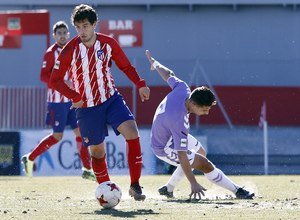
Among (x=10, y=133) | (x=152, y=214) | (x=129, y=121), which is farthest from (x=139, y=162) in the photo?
(x=10, y=133)

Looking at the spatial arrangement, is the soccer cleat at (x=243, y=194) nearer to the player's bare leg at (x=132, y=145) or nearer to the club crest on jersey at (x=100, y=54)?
the player's bare leg at (x=132, y=145)

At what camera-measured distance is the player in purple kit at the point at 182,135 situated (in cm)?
700

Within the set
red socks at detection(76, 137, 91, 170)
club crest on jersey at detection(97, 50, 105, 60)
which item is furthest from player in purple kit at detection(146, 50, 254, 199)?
red socks at detection(76, 137, 91, 170)

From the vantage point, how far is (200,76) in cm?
1775

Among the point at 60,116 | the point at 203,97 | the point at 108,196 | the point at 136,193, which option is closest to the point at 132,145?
the point at 136,193

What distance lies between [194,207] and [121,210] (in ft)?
2.35

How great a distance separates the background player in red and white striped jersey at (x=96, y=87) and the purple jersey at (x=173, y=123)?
1.55 ft

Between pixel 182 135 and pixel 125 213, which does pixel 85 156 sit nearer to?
pixel 182 135

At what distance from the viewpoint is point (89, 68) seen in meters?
6.86

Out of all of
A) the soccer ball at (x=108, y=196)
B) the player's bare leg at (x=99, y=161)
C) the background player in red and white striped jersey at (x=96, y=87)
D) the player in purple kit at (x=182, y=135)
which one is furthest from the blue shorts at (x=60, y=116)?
the soccer ball at (x=108, y=196)

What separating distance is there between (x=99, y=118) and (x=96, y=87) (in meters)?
0.33

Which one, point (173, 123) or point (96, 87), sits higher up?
point (96, 87)

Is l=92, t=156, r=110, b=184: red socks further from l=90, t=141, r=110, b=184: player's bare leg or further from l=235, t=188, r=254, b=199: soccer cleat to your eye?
l=235, t=188, r=254, b=199: soccer cleat

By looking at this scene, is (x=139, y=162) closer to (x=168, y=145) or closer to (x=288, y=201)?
(x=168, y=145)
